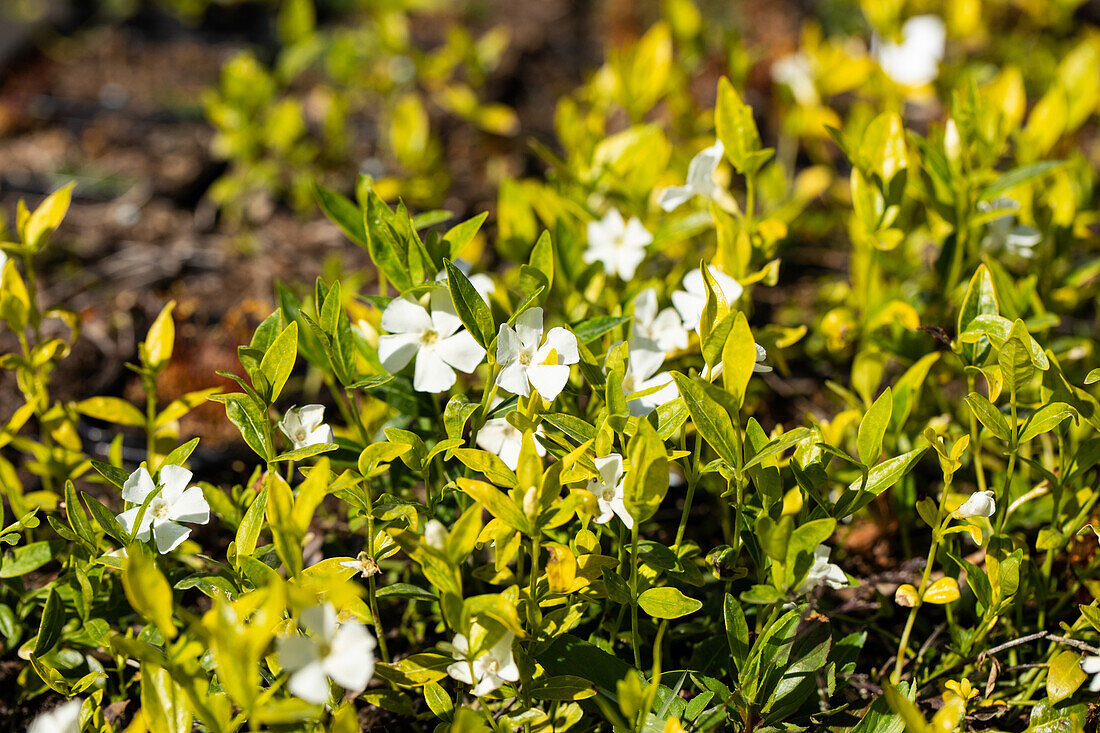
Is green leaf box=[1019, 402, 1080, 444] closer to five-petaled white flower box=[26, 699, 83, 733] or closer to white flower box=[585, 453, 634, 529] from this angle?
white flower box=[585, 453, 634, 529]

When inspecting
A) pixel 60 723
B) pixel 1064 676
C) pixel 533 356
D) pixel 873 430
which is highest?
pixel 533 356

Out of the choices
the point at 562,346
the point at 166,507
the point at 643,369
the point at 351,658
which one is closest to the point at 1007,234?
the point at 643,369

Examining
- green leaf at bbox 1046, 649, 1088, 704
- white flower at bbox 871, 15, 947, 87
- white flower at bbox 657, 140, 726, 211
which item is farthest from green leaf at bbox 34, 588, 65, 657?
white flower at bbox 871, 15, 947, 87

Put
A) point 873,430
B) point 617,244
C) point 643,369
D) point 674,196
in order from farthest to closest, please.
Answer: point 617,244, point 674,196, point 643,369, point 873,430

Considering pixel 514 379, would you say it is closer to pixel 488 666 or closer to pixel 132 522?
pixel 488 666

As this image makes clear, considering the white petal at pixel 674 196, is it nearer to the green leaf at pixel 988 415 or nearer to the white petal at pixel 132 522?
the green leaf at pixel 988 415

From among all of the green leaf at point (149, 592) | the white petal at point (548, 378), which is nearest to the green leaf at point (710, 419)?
the white petal at point (548, 378)
